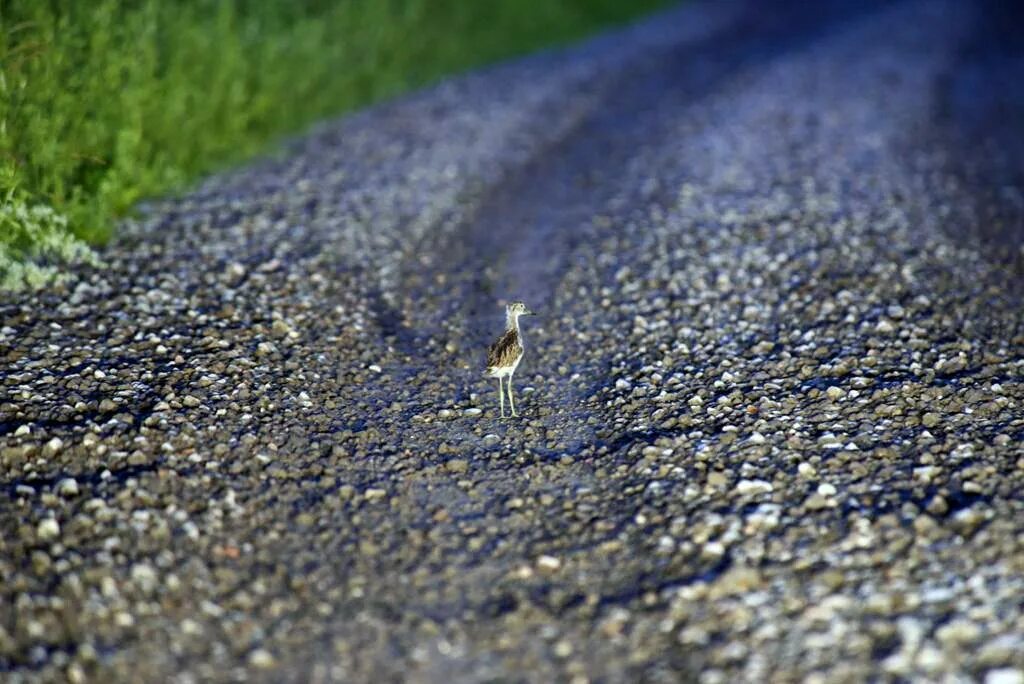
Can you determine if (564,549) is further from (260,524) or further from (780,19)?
(780,19)

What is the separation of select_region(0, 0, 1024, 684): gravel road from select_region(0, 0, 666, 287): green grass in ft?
3.09

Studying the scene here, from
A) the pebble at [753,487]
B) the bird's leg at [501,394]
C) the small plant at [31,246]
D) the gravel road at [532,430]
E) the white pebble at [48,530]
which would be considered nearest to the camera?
the gravel road at [532,430]

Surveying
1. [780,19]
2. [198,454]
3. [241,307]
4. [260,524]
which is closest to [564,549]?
[260,524]

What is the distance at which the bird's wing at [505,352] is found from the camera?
11.7 m

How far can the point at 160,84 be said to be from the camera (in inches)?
723

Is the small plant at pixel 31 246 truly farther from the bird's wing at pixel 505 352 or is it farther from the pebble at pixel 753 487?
the pebble at pixel 753 487

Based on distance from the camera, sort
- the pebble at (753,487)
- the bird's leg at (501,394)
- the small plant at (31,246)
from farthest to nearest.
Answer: the small plant at (31,246) < the bird's leg at (501,394) < the pebble at (753,487)

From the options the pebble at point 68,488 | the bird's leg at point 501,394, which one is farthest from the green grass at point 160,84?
the bird's leg at point 501,394

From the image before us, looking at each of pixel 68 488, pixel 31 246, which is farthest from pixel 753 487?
pixel 31 246

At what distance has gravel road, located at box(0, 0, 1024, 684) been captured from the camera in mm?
8430

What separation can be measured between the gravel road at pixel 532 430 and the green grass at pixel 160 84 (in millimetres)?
942

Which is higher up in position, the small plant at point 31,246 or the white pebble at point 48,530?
the small plant at point 31,246

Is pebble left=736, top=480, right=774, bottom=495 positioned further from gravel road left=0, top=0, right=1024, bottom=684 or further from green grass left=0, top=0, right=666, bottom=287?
green grass left=0, top=0, right=666, bottom=287

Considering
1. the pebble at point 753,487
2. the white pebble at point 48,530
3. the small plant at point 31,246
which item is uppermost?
the small plant at point 31,246
